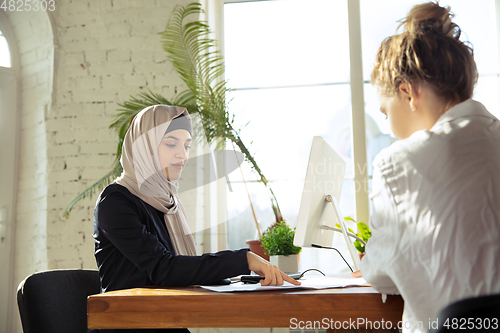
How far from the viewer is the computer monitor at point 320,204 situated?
1.29 m

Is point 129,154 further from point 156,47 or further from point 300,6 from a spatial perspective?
point 300,6

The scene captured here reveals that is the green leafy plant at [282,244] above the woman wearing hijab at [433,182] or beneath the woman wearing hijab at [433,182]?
beneath

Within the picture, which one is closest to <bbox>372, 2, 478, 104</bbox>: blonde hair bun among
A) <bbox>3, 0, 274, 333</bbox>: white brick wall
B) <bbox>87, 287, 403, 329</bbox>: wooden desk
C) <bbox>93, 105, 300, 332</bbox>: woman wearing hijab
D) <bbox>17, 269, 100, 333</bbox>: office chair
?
<bbox>87, 287, 403, 329</bbox>: wooden desk

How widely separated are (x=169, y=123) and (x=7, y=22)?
237 centimetres

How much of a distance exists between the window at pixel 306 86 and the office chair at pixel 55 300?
1462 mm

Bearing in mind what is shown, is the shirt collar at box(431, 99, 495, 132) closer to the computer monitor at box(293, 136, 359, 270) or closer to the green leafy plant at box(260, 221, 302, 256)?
the computer monitor at box(293, 136, 359, 270)

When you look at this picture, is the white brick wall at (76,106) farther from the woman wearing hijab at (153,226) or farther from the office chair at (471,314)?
the office chair at (471,314)

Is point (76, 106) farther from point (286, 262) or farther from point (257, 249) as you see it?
point (286, 262)

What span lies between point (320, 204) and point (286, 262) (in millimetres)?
618

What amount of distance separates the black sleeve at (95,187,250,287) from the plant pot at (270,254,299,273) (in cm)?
74

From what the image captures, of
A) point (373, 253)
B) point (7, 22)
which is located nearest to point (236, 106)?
point (7, 22)

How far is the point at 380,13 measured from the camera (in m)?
3.02

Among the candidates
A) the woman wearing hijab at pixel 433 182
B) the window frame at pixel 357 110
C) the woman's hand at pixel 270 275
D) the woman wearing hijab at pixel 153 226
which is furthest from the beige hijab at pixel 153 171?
the window frame at pixel 357 110

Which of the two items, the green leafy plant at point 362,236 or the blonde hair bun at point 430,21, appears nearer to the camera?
the blonde hair bun at point 430,21
